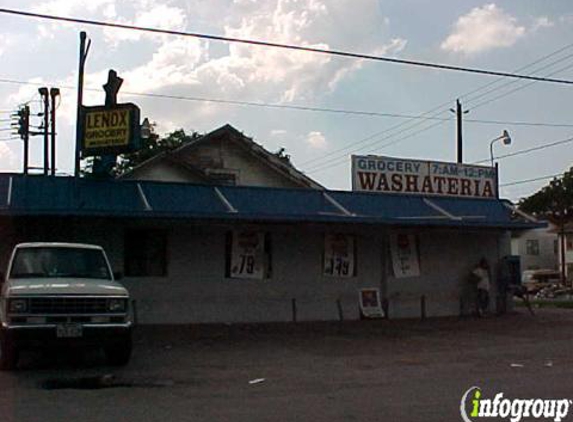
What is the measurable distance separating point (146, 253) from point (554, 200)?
2105 inches

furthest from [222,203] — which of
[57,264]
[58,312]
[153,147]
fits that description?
[153,147]

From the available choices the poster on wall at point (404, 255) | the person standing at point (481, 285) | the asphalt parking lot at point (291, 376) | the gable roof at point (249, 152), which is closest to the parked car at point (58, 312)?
the asphalt parking lot at point (291, 376)

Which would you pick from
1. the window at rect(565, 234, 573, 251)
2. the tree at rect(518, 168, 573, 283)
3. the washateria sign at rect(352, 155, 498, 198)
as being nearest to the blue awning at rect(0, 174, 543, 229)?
the washateria sign at rect(352, 155, 498, 198)

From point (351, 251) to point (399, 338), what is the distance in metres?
5.42

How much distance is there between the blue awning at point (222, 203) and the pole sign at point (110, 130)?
4.21 feet

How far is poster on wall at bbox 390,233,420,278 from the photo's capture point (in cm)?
2534

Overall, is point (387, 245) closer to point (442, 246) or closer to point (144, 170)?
point (442, 246)

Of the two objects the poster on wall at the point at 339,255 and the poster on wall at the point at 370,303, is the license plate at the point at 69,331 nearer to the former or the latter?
the poster on wall at the point at 339,255

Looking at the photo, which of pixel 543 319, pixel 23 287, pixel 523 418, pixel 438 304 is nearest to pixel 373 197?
pixel 438 304

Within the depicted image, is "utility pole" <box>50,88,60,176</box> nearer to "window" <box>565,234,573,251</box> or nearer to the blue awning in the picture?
the blue awning

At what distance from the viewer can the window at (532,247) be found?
83812 mm

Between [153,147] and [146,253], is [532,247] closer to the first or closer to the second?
[153,147]

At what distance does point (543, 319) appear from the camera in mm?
25047

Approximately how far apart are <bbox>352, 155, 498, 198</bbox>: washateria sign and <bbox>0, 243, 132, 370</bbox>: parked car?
12.3 meters
